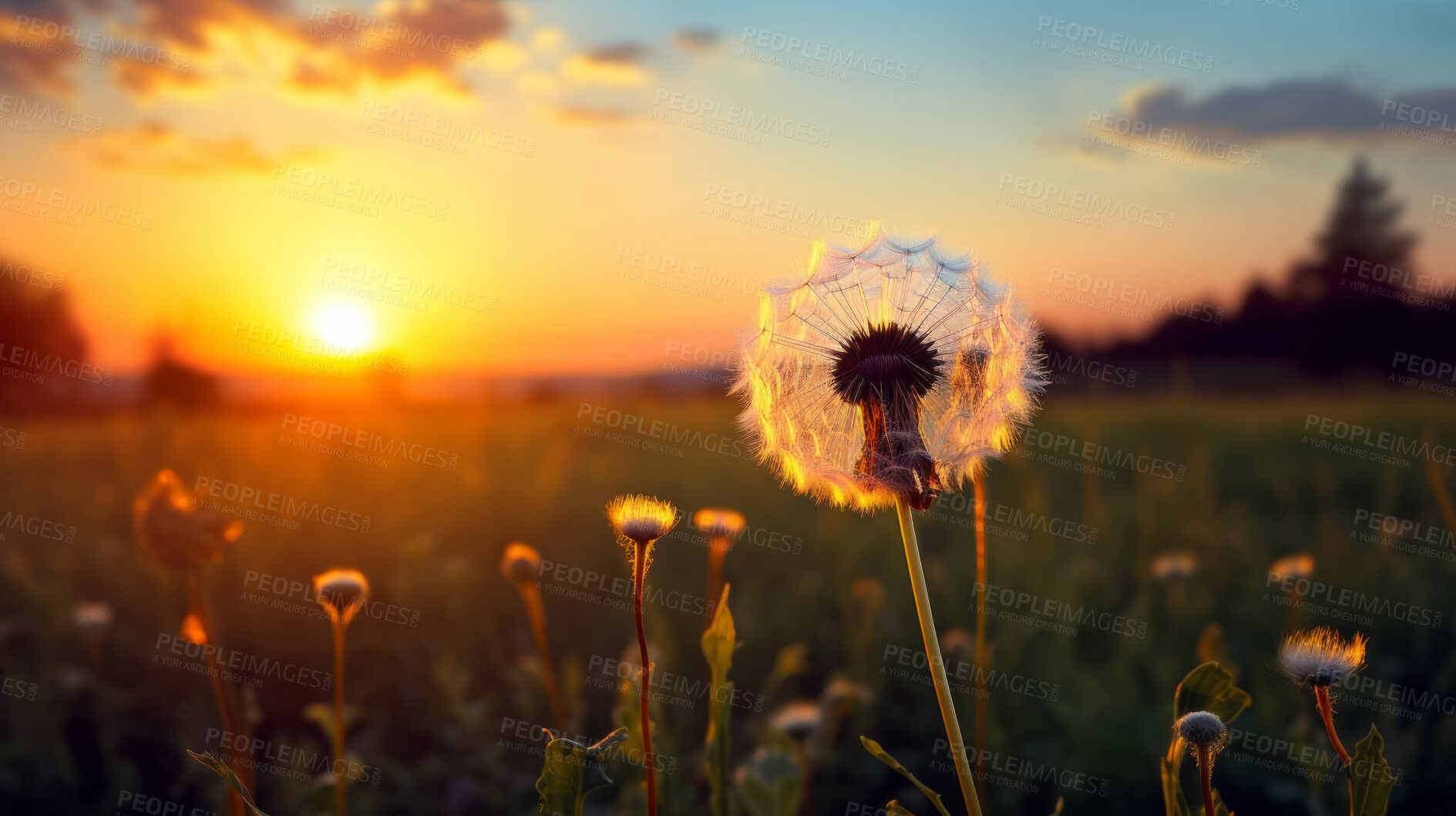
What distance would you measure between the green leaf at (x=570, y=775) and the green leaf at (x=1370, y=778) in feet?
3.55

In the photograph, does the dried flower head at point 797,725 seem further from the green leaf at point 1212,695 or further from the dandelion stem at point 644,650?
the green leaf at point 1212,695

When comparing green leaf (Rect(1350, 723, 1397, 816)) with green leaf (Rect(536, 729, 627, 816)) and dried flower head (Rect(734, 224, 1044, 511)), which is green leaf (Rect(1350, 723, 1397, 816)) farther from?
green leaf (Rect(536, 729, 627, 816))

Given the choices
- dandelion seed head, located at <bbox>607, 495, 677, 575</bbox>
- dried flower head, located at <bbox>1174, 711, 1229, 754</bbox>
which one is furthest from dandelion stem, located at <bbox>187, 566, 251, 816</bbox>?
dried flower head, located at <bbox>1174, 711, 1229, 754</bbox>

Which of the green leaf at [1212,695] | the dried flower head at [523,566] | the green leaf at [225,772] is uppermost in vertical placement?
the dried flower head at [523,566]

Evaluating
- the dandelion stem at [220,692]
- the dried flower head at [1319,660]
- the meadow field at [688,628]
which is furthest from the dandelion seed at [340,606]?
the dried flower head at [1319,660]

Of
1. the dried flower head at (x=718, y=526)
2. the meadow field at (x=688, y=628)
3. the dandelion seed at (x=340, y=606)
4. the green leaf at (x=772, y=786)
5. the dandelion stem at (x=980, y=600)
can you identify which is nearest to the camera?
the dandelion stem at (x=980, y=600)

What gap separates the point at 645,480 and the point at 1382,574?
14.5 ft

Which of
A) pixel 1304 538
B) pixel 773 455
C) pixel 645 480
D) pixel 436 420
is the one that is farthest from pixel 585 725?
pixel 436 420

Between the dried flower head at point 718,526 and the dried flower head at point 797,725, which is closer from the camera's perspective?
the dried flower head at point 718,526

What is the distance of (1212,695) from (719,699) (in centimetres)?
82

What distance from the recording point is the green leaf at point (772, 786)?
1.78m

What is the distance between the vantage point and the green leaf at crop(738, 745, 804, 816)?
5.84 ft

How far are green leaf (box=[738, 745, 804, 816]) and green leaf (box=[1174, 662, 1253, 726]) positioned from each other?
786 millimetres

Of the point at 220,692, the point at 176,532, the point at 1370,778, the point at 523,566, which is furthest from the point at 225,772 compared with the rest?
the point at 1370,778
